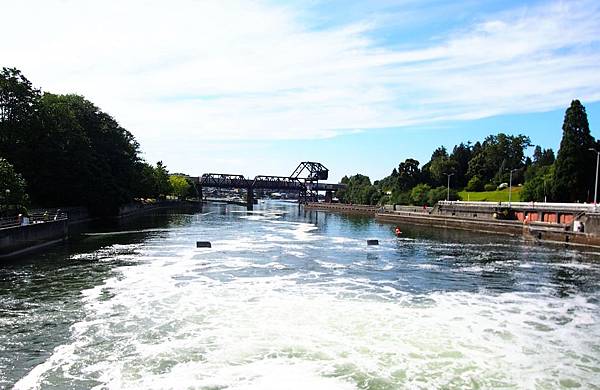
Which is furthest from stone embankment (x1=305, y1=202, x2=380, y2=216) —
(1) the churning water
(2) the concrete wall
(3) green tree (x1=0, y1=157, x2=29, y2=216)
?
(1) the churning water

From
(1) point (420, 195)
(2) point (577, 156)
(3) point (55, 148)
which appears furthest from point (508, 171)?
(3) point (55, 148)

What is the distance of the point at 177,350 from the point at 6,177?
33906 millimetres

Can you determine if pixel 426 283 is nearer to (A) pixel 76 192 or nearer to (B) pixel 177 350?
(B) pixel 177 350

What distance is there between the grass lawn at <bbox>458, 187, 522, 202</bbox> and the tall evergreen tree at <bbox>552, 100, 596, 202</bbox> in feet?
122

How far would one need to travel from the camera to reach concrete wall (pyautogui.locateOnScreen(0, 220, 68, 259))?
3731 cm

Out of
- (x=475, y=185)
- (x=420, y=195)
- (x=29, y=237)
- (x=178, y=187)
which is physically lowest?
(x=29, y=237)

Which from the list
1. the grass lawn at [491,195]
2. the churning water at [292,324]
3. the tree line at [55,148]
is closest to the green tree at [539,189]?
the grass lawn at [491,195]

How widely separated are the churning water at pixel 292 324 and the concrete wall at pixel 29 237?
191 cm

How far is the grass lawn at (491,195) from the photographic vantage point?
12938cm

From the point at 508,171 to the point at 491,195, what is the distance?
19618 millimetres

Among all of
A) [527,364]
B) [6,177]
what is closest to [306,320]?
[527,364]

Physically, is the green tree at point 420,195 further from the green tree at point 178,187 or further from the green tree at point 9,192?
the green tree at point 9,192

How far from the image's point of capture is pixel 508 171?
500 ft

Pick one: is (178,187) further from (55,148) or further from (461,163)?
(55,148)
